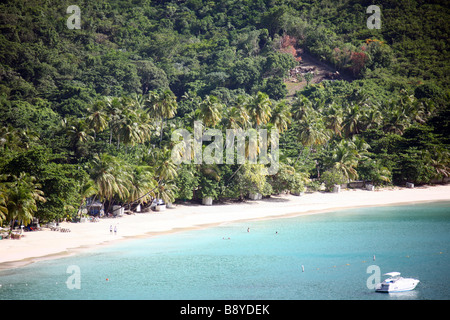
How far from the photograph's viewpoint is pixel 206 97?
8269cm

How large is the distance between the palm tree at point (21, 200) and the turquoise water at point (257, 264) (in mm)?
5081

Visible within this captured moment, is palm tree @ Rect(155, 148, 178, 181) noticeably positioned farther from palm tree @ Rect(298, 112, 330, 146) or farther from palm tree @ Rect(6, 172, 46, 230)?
palm tree @ Rect(298, 112, 330, 146)

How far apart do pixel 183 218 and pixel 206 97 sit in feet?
80.4

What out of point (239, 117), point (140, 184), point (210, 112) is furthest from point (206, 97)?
point (140, 184)

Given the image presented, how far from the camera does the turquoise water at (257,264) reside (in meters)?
40.0

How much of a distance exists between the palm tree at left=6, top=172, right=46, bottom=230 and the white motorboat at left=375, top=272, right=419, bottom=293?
31.1m

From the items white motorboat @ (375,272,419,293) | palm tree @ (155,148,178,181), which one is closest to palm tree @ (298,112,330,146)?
palm tree @ (155,148,178,181)

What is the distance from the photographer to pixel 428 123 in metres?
101

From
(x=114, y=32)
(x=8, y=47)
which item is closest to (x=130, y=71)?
(x=8, y=47)

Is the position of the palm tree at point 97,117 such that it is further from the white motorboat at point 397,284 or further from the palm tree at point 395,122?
the palm tree at point 395,122

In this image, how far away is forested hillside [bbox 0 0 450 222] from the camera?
210 feet

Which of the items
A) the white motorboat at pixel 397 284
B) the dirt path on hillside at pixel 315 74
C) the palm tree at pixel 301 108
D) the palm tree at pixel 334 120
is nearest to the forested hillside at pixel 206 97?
the palm tree at pixel 334 120

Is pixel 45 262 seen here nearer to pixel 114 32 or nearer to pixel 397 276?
pixel 397 276

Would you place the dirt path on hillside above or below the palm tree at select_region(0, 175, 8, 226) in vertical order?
above
